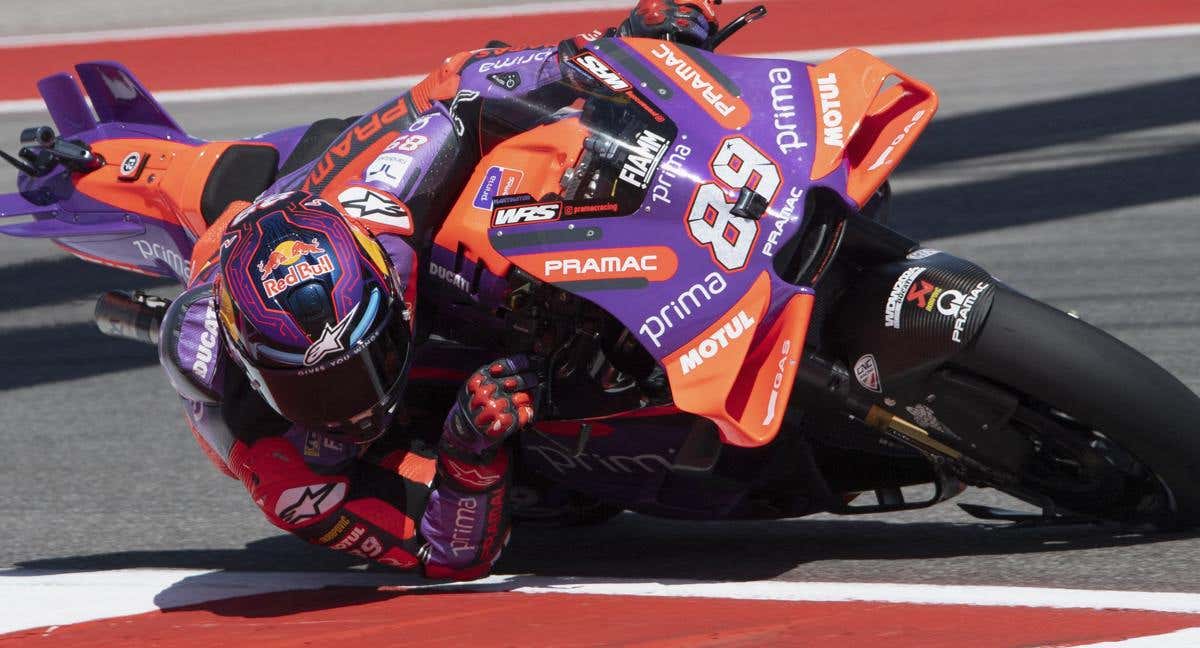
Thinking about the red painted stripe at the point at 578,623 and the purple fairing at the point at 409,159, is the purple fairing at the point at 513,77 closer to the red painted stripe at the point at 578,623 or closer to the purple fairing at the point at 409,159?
the purple fairing at the point at 409,159

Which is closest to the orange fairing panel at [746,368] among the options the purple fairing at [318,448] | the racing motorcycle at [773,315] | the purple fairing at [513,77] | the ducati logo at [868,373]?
the racing motorcycle at [773,315]

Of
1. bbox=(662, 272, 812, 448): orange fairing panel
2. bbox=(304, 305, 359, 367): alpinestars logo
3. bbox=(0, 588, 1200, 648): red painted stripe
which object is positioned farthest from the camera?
bbox=(304, 305, 359, 367): alpinestars logo

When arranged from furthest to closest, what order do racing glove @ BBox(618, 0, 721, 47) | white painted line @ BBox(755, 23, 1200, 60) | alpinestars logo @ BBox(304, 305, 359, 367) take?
1. white painted line @ BBox(755, 23, 1200, 60)
2. racing glove @ BBox(618, 0, 721, 47)
3. alpinestars logo @ BBox(304, 305, 359, 367)

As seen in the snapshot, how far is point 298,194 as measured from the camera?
11.2ft

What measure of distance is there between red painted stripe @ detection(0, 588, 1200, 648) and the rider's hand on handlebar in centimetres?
38

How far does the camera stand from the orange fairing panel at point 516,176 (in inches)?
129

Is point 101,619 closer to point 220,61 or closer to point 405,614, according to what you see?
point 405,614

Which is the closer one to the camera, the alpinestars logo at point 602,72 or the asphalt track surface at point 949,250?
the alpinestars logo at point 602,72

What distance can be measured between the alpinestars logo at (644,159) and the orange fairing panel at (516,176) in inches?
5.7

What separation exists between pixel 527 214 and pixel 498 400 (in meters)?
0.38

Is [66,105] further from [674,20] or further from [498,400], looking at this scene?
[498,400]

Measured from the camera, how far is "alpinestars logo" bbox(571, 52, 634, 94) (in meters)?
3.25

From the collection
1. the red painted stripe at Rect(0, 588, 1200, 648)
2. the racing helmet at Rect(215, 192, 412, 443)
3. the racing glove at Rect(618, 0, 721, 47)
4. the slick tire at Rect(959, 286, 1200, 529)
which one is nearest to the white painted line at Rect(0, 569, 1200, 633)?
the red painted stripe at Rect(0, 588, 1200, 648)

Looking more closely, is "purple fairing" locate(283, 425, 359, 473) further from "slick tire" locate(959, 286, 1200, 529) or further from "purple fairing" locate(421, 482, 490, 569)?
"slick tire" locate(959, 286, 1200, 529)
